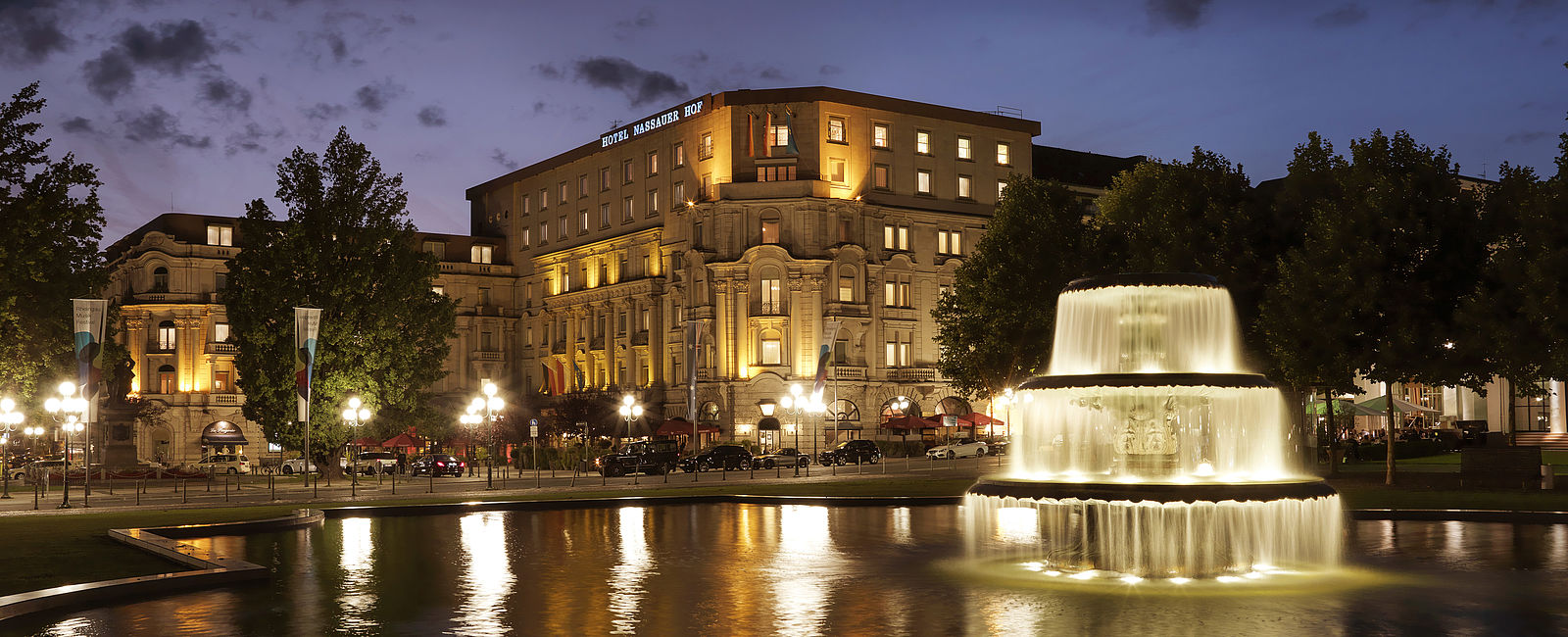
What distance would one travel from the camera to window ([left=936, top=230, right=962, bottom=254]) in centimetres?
9044

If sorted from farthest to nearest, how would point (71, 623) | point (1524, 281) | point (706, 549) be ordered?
1. point (1524, 281)
2. point (706, 549)
3. point (71, 623)

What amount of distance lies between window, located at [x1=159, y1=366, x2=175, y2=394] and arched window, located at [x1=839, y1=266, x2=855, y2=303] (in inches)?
2185

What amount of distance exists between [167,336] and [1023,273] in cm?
7793

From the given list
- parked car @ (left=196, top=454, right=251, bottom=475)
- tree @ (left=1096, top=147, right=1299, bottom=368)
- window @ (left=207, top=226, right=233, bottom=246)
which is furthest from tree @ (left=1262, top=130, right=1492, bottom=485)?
window @ (left=207, top=226, right=233, bottom=246)

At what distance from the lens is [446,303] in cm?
6150

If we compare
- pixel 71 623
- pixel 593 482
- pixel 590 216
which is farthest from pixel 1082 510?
pixel 590 216

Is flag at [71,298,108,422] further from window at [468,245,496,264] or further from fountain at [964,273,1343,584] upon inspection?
window at [468,245,496,264]

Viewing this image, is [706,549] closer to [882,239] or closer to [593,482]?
[593,482]

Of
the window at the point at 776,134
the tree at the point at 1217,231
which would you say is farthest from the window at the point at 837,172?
the tree at the point at 1217,231

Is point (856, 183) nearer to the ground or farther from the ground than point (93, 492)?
farther from the ground

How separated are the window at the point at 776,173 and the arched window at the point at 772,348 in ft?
32.4

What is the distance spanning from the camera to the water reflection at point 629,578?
14.4m

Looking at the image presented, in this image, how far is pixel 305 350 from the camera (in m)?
43.3

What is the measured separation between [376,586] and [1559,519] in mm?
22859
